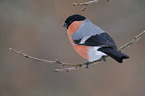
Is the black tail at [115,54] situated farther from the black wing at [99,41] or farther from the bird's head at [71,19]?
the bird's head at [71,19]

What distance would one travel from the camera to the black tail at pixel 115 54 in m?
2.04

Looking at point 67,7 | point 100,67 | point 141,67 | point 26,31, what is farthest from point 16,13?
point 141,67

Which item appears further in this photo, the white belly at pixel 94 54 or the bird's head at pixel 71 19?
the bird's head at pixel 71 19

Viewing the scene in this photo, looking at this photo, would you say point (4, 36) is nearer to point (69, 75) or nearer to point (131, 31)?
point (69, 75)

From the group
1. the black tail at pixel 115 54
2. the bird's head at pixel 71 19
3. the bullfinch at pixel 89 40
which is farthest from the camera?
the bird's head at pixel 71 19

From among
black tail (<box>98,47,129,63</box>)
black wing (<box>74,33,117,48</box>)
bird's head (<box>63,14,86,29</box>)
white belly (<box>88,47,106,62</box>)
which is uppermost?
bird's head (<box>63,14,86,29</box>)

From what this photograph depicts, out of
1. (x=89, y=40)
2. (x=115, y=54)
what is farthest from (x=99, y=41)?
(x=115, y=54)

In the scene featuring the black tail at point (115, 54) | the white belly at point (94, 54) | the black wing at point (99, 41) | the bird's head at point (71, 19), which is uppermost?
the bird's head at point (71, 19)

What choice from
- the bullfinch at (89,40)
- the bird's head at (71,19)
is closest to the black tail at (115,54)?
the bullfinch at (89,40)

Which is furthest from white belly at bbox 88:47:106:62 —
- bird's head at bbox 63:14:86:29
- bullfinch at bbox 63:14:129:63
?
bird's head at bbox 63:14:86:29

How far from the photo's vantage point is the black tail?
2.04 m

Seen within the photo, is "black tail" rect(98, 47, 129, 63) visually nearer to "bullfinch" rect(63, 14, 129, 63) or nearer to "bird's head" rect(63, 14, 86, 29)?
"bullfinch" rect(63, 14, 129, 63)

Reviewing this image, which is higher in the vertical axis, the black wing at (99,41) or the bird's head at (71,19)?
the bird's head at (71,19)

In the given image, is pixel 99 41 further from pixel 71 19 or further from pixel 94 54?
pixel 71 19
